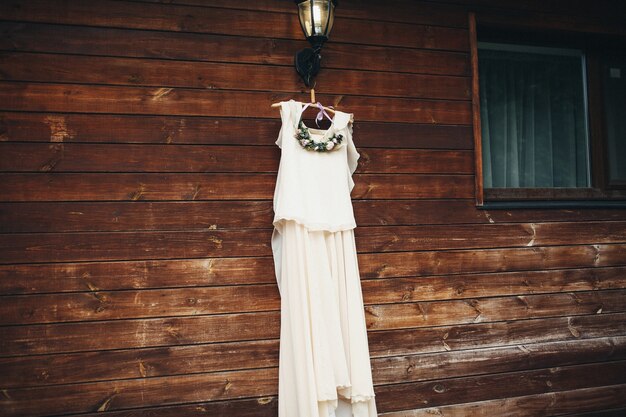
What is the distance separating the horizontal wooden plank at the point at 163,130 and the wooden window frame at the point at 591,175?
1.53 feet

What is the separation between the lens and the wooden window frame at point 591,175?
361 centimetres

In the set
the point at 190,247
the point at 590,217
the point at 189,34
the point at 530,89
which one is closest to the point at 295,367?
the point at 190,247

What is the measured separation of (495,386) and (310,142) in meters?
1.80

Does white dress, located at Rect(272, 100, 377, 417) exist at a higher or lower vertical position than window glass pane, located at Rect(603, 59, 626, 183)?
lower

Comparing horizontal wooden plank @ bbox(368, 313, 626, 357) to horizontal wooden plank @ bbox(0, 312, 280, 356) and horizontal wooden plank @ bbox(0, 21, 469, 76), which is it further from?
horizontal wooden plank @ bbox(0, 21, 469, 76)

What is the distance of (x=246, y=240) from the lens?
124 inches

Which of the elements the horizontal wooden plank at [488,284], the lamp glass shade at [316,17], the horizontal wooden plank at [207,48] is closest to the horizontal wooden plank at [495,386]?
the horizontal wooden plank at [488,284]

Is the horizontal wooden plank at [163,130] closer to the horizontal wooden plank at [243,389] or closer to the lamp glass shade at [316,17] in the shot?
the lamp glass shade at [316,17]

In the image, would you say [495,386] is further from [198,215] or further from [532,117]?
[198,215]

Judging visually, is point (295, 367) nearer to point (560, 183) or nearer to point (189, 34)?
point (189, 34)

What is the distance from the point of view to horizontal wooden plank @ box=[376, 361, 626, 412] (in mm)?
3336

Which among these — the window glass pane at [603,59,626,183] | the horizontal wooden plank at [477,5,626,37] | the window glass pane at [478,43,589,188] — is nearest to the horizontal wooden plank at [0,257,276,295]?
the window glass pane at [478,43,589,188]

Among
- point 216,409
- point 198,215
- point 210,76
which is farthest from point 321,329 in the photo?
point 210,76

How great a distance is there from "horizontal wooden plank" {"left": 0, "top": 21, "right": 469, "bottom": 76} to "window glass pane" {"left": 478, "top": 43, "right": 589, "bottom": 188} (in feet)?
1.28
